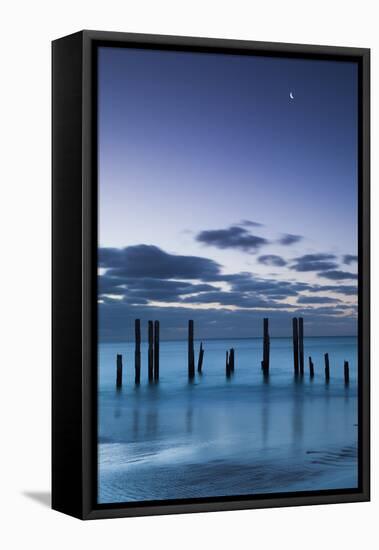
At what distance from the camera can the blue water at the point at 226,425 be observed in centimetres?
1151

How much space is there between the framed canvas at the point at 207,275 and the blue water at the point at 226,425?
1 cm

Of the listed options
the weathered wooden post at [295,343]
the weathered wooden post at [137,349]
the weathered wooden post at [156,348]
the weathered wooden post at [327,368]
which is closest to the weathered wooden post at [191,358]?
the weathered wooden post at [156,348]

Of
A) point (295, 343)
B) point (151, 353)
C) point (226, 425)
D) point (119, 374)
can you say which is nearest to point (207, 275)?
point (151, 353)

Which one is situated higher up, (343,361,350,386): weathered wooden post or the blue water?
(343,361,350,386): weathered wooden post

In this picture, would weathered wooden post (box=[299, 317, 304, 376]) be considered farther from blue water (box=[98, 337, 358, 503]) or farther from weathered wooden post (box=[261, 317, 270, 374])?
weathered wooden post (box=[261, 317, 270, 374])

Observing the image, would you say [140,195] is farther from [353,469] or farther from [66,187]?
[353,469]

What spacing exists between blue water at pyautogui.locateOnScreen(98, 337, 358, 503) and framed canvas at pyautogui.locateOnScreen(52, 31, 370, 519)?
0.01m

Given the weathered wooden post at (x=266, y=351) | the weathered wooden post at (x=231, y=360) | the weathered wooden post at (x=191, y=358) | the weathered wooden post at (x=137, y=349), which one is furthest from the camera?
the weathered wooden post at (x=266, y=351)

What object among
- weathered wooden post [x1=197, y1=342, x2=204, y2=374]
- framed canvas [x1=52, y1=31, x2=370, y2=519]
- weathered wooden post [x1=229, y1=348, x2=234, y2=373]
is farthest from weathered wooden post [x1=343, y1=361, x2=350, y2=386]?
weathered wooden post [x1=197, y1=342, x2=204, y2=374]

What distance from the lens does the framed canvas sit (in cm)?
1147

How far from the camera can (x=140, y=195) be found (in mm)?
11734

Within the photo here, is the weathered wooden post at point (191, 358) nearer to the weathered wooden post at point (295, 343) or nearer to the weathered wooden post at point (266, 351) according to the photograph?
the weathered wooden post at point (266, 351)

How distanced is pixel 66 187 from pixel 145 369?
4.91 feet

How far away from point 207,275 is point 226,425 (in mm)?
1161
